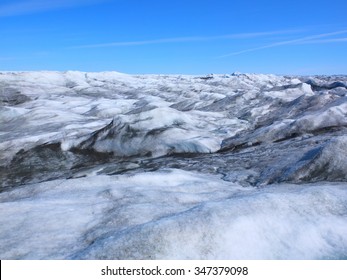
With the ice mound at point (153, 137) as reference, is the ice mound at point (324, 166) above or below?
above

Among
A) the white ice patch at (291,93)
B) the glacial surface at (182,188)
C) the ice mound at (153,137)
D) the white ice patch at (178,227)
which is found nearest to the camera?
the white ice patch at (178,227)

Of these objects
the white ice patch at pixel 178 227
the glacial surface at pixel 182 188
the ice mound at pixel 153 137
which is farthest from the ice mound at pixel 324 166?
the ice mound at pixel 153 137

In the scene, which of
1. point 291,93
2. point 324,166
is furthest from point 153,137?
point 291,93

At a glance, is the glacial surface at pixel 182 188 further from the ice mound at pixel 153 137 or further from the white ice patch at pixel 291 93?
the white ice patch at pixel 291 93

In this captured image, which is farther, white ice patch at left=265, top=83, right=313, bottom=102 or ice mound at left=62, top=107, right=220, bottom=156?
white ice patch at left=265, top=83, right=313, bottom=102

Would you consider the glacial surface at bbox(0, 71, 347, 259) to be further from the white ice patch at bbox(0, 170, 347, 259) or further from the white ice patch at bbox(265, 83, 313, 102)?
the white ice patch at bbox(265, 83, 313, 102)

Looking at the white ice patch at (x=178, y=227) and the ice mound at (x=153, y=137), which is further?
the ice mound at (x=153, y=137)

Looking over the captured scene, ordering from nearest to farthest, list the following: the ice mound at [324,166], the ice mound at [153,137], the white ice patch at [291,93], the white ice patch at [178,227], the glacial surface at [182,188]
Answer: the white ice patch at [178,227]
the glacial surface at [182,188]
the ice mound at [324,166]
the ice mound at [153,137]
the white ice patch at [291,93]

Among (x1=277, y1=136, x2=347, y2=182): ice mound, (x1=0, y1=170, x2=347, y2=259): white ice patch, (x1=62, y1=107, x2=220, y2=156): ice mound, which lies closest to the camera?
(x1=0, y1=170, x2=347, y2=259): white ice patch

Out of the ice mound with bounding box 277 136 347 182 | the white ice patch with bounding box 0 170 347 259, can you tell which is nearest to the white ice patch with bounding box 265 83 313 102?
the ice mound with bounding box 277 136 347 182
